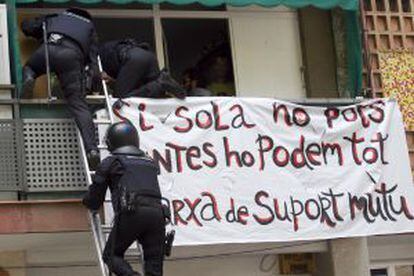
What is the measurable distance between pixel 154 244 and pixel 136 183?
508mm

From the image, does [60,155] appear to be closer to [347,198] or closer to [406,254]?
[347,198]

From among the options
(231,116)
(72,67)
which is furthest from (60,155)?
(231,116)

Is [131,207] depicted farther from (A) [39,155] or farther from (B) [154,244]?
(A) [39,155]

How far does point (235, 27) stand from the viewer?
12445mm

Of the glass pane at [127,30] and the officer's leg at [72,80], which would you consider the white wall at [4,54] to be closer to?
the officer's leg at [72,80]

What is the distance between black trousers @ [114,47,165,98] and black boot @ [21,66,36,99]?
871 millimetres

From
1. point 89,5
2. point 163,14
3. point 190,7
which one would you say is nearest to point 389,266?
point 190,7

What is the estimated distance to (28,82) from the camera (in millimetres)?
9500

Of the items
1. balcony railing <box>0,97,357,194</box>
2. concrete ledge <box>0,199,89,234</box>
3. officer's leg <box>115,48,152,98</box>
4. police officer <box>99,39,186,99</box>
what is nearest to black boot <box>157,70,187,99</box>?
police officer <box>99,39,186,99</box>

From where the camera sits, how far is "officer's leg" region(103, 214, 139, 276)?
7637 millimetres

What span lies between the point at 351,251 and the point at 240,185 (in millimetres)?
2073

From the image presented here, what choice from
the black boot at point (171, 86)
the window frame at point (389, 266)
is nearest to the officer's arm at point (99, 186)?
the black boot at point (171, 86)

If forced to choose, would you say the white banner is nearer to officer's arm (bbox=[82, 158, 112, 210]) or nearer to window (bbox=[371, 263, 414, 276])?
officer's arm (bbox=[82, 158, 112, 210])

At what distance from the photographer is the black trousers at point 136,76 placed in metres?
9.95
